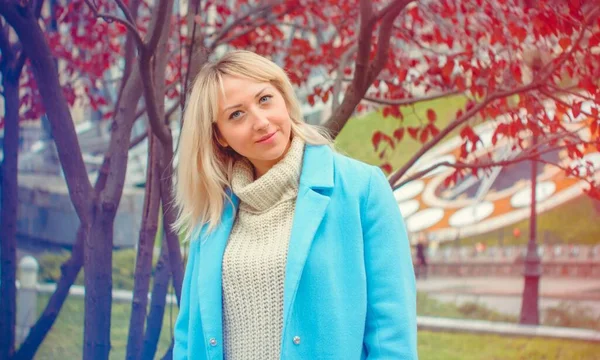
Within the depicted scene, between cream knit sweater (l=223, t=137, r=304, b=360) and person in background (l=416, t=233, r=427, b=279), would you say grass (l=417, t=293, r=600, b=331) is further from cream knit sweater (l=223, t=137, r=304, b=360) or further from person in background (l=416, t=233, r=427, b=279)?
cream knit sweater (l=223, t=137, r=304, b=360)

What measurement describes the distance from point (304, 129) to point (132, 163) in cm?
504

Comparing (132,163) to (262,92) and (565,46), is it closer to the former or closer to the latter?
(565,46)

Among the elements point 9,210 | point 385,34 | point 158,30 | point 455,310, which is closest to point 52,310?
point 9,210

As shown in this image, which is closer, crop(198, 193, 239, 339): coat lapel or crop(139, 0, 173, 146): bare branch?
crop(198, 193, 239, 339): coat lapel

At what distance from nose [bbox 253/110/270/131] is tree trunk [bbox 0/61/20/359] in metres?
2.86

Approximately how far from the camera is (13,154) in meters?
4.82

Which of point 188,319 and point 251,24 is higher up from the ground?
point 251,24

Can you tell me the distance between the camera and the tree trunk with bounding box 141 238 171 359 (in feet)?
15.3

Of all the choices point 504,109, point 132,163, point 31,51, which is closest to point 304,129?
point 31,51

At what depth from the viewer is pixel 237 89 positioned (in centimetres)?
243

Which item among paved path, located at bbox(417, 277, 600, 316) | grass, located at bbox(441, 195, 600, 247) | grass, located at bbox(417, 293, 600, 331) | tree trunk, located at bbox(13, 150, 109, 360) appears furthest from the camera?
grass, located at bbox(441, 195, 600, 247)

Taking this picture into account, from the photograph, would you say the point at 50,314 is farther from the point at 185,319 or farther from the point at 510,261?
the point at 510,261

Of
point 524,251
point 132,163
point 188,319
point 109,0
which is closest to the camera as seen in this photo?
point 188,319

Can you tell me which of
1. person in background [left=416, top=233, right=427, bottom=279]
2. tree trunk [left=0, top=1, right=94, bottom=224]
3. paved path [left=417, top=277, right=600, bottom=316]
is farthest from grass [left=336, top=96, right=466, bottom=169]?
tree trunk [left=0, top=1, right=94, bottom=224]
